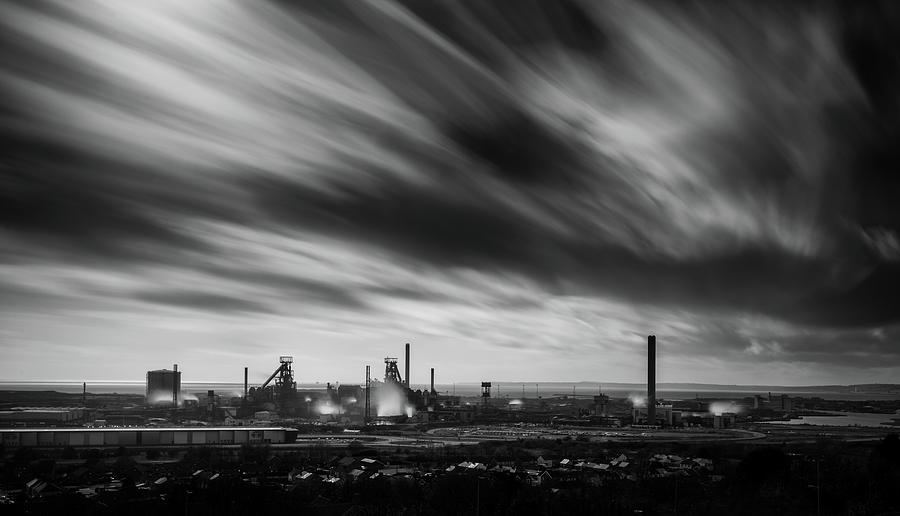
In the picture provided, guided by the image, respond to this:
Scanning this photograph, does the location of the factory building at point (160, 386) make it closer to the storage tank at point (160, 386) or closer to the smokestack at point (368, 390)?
the storage tank at point (160, 386)

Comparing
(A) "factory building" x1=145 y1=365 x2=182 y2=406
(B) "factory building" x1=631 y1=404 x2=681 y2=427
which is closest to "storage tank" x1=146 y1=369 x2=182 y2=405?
(A) "factory building" x1=145 y1=365 x2=182 y2=406

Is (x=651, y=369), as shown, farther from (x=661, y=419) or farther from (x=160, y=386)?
(x=160, y=386)

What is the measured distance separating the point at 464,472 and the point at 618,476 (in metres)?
8.99

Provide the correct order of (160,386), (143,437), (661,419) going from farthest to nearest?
(160,386), (661,419), (143,437)

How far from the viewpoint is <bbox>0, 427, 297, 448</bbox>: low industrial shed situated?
71062mm

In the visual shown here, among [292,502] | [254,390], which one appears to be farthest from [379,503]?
[254,390]

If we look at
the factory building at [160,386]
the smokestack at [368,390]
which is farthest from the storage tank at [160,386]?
the smokestack at [368,390]

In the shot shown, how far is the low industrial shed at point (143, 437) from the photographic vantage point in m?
71.1

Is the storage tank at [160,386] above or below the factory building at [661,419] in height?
above

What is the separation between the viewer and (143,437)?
2857 inches

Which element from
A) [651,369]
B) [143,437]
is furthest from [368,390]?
[143,437]

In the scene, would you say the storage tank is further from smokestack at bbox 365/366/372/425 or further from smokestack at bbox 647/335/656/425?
smokestack at bbox 647/335/656/425

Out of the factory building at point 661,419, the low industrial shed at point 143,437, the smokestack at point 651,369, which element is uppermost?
the smokestack at point 651,369

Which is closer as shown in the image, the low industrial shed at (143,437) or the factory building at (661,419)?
the low industrial shed at (143,437)
